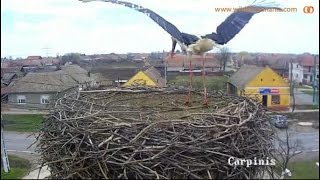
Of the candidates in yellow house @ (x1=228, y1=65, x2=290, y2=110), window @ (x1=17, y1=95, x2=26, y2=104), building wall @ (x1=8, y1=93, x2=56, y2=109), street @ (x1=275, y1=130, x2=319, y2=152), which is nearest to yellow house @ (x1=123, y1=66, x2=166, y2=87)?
yellow house @ (x1=228, y1=65, x2=290, y2=110)

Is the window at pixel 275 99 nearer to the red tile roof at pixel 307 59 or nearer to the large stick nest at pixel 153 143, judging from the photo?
the red tile roof at pixel 307 59

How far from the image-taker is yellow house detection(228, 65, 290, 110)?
3479 mm

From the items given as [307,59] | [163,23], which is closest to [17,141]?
[163,23]

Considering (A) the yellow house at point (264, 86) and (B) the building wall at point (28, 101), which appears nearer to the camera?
(B) the building wall at point (28, 101)

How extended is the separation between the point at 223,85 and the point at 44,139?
6.72 ft

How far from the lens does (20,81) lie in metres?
3.40

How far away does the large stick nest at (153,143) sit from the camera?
1667mm

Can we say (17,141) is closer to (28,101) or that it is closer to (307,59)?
(28,101)

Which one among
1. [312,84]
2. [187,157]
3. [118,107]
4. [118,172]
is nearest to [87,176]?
[118,172]

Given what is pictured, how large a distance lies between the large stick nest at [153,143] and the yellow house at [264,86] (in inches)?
53.4

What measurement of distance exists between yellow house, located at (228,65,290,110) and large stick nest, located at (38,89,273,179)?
1355 millimetres

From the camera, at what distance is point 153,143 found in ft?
5.64

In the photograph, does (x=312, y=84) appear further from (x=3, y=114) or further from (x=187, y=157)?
(x=3, y=114)

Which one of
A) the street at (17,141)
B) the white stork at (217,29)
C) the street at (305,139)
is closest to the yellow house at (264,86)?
the street at (305,139)
